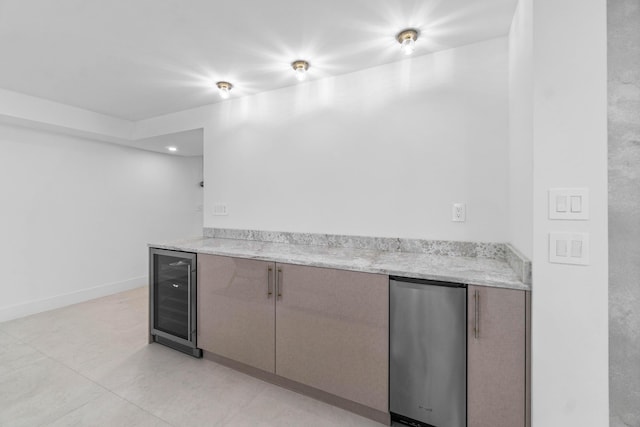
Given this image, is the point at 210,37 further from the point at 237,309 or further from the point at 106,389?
the point at 106,389

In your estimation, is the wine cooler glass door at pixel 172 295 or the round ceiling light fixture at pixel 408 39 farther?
the wine cooler glass door at pixel 172 295

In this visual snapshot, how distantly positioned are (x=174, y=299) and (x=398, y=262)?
6.43 ft

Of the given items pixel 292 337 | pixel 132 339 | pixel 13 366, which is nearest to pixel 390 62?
pixel 292 337

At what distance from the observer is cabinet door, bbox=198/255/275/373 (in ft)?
6.41

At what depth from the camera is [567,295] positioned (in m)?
1.15

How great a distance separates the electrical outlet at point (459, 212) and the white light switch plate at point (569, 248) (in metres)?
0.75

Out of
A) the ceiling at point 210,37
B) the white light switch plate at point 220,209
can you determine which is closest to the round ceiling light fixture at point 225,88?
the ceiling at point 210,37

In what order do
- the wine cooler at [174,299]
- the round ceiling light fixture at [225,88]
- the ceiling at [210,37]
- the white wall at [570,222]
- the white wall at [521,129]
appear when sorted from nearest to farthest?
the white wall at [570,222] < the white wall at [521,129] < the ceiling at [210,37] < the wine cooler at [174,299] < the round ceiling light fixture at [225,88]

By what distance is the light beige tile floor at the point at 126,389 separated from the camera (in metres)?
1.67

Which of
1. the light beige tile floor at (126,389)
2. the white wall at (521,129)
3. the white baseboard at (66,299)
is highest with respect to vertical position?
the white wall at (521,129)

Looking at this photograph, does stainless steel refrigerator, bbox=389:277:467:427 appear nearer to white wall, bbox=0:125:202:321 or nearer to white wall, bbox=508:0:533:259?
white wall, bbox=508:0:533:259

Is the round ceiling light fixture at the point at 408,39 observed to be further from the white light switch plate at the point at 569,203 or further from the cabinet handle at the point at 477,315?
the cabinet handle at the point at 477,315

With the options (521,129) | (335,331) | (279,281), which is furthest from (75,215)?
(521,129)

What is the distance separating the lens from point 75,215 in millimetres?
3574
